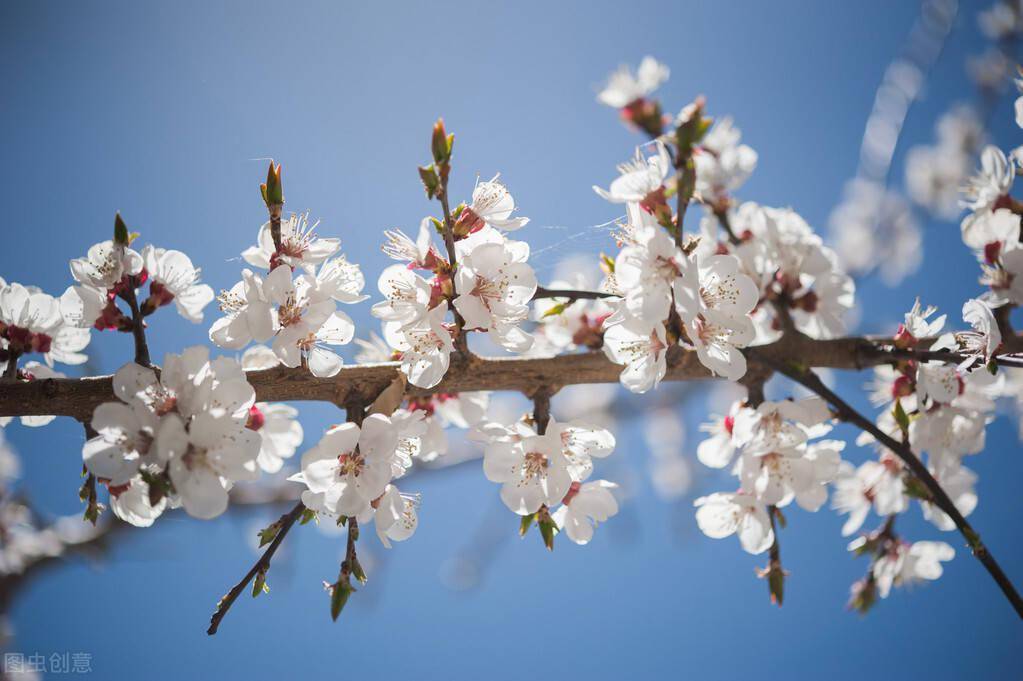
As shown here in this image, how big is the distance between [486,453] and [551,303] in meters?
0.43

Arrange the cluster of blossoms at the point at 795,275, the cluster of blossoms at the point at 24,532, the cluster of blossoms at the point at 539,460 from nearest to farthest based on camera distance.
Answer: the cluster of blossoms at the point at 539,460, the cluster of blossoms at the point at 795,275, the cluster of blossoms at the point at 24,532

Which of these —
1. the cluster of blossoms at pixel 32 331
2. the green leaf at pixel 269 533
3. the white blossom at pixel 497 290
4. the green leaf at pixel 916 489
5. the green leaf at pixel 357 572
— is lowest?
the green leaf at pixel 916 489

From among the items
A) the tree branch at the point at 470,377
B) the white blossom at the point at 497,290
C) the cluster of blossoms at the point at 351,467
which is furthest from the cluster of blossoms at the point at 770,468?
the cluster of blossoms at the point at 351,467

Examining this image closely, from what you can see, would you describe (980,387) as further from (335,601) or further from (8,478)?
(8,478)

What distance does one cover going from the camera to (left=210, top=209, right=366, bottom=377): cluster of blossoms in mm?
1074

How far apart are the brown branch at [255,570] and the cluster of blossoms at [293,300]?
0.28 m

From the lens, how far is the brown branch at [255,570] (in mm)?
945

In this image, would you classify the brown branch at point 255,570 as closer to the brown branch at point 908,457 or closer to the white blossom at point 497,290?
the white blossom at point 497,290

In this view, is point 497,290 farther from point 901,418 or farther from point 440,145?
point 901,418

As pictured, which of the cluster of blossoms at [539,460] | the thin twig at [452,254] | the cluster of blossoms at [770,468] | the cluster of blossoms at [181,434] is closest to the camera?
the cluster of blossoms at [181,434]

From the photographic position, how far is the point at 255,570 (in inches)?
38.9

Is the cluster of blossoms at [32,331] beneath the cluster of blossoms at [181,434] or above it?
above

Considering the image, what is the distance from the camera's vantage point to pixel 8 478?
104 inches

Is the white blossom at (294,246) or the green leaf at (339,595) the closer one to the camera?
the green leaf at (339,595)
